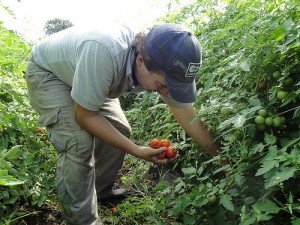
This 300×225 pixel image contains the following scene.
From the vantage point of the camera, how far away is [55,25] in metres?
16.8

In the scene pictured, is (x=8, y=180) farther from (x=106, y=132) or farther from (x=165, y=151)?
(x=165, y=151)

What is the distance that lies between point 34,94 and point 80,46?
72 centimetres

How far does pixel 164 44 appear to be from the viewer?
2.16 meters

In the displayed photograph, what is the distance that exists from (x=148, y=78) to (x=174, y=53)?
27 cm

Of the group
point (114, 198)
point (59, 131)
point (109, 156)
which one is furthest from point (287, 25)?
point (114, 198)

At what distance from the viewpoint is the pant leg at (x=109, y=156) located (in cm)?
313

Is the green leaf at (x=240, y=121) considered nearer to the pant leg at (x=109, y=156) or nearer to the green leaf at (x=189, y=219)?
the green leaf at (x=189, y=219)

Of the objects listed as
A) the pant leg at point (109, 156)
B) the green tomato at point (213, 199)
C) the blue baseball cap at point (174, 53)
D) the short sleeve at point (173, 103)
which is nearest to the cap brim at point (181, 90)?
the blue baseball cap at point (174, 53)

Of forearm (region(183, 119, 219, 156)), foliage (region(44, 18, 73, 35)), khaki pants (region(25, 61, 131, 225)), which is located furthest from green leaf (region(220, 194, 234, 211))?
A: foliage (region(44, 18, 73, 35))

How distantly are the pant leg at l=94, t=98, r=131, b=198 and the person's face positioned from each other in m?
0.78

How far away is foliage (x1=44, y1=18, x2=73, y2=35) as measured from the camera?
1656 centimetres

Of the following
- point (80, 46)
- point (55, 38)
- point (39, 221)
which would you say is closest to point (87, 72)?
point (80, 46)

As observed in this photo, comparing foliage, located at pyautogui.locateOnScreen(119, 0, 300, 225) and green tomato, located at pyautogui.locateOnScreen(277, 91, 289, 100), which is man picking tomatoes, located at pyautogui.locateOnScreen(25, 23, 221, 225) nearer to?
foliage, located at pyautogui.locateOnScreen(119, 0, 300, 225)

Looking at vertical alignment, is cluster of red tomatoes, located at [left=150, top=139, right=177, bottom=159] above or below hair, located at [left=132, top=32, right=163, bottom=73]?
below
